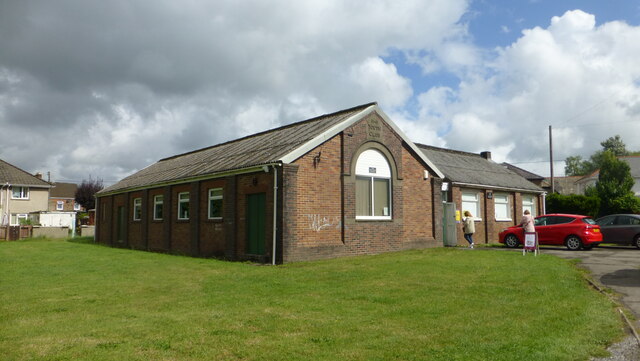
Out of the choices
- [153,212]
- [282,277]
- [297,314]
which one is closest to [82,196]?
[153,212]

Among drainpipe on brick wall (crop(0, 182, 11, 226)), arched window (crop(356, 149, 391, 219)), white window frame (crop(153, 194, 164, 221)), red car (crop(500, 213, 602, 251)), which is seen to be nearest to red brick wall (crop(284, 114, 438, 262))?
arched window (crop(356, 149, 391, 219))

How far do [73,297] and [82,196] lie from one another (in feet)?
196

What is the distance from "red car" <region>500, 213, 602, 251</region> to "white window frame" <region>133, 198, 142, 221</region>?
18432 millimetres

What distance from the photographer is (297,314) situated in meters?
7.43

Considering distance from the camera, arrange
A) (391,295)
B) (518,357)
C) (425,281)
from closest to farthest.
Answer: (518,357) < (391,295) < (425,281)

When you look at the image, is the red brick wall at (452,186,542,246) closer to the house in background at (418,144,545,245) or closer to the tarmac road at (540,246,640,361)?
the house in background at (418,144,545,245)

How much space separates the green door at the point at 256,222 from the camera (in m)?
15.9

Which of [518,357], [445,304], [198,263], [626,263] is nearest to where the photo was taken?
[518,357]

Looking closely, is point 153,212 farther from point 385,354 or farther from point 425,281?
point 385,354

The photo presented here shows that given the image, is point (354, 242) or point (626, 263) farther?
point (354, 242)

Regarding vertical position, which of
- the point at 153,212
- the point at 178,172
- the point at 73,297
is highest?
the point at 178,172

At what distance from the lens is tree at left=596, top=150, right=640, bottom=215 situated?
119 feet

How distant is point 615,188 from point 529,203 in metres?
15.2

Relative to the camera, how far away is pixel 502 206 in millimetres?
27516
